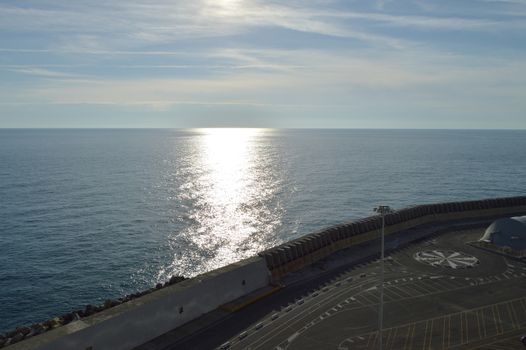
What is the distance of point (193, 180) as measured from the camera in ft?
529

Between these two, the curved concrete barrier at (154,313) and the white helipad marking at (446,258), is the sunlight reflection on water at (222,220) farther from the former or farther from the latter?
the white helipad marking at (446,258)

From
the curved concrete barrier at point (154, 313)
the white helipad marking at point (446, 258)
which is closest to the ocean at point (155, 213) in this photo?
the curved concrete barrier at point (154, 313)

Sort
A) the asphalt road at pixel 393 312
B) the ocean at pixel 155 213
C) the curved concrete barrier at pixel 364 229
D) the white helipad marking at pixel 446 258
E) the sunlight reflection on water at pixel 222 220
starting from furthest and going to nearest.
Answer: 1. the sunlight reflection on water at pixel 222 220
2. the ocean at pixel 155 213
3. the white helipad marking at pixel 446 258
4. the curved concrete barrier at pixel 364 229
5. the asphalt road at pixel 393 312

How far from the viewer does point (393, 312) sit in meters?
39.6

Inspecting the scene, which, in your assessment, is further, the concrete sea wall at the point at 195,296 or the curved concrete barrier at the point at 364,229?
the curved concrete barrier at the point at 364,229

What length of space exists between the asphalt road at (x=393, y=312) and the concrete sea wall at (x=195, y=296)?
2.38m

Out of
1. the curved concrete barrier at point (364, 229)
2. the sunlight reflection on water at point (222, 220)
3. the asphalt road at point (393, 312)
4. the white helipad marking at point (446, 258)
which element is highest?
the curved concrete barrier at point (364, 229)

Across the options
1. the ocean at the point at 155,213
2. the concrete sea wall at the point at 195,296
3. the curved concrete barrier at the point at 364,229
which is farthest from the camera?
the ocean at the point at 155,213

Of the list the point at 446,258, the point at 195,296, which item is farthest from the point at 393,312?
the point at 446,258

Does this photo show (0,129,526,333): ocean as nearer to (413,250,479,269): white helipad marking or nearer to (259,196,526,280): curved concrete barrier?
(259,196,526,280): curved concrete barrier

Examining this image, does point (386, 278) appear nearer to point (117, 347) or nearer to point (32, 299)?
point (117, 347)

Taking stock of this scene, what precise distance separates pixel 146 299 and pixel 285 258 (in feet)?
64.2

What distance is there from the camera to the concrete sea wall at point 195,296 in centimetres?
3072

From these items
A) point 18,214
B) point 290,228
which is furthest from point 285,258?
point 18,214
